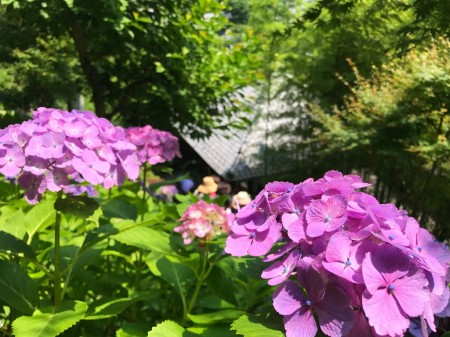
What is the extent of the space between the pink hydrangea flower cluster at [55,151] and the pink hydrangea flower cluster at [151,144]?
2.50 feet

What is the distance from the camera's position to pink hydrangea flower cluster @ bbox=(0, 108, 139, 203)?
1149mm

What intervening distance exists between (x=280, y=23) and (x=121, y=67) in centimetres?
397

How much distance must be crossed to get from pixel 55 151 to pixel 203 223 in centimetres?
58

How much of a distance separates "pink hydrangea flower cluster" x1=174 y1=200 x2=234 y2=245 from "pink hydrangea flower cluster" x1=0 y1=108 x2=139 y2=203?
1.30 ft

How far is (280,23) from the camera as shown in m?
7.97

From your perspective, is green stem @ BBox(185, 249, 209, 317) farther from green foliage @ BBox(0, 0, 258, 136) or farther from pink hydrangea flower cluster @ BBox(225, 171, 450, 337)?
green foliage @ BBox(0, 0, 258, 136)

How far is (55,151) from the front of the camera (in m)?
1.14

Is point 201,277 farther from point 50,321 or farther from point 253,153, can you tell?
point 253,153

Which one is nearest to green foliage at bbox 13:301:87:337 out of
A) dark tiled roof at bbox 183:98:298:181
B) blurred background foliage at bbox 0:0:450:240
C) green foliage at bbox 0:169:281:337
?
green foliage at bbox 0:169:281:337

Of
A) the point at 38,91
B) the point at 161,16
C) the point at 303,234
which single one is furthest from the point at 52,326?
the point at 38,91

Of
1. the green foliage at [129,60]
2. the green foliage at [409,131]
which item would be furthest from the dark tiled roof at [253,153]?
the green foliage at [129,60]

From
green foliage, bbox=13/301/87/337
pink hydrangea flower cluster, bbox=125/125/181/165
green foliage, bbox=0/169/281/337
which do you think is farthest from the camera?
pink hydrangea flower cluster, bbox=125/125/181/165

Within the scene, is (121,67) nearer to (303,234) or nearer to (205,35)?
(205,35)

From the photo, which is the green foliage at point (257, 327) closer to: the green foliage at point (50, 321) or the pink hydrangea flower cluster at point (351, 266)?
the pink hydrangea flower cluster at point (351, 266)
